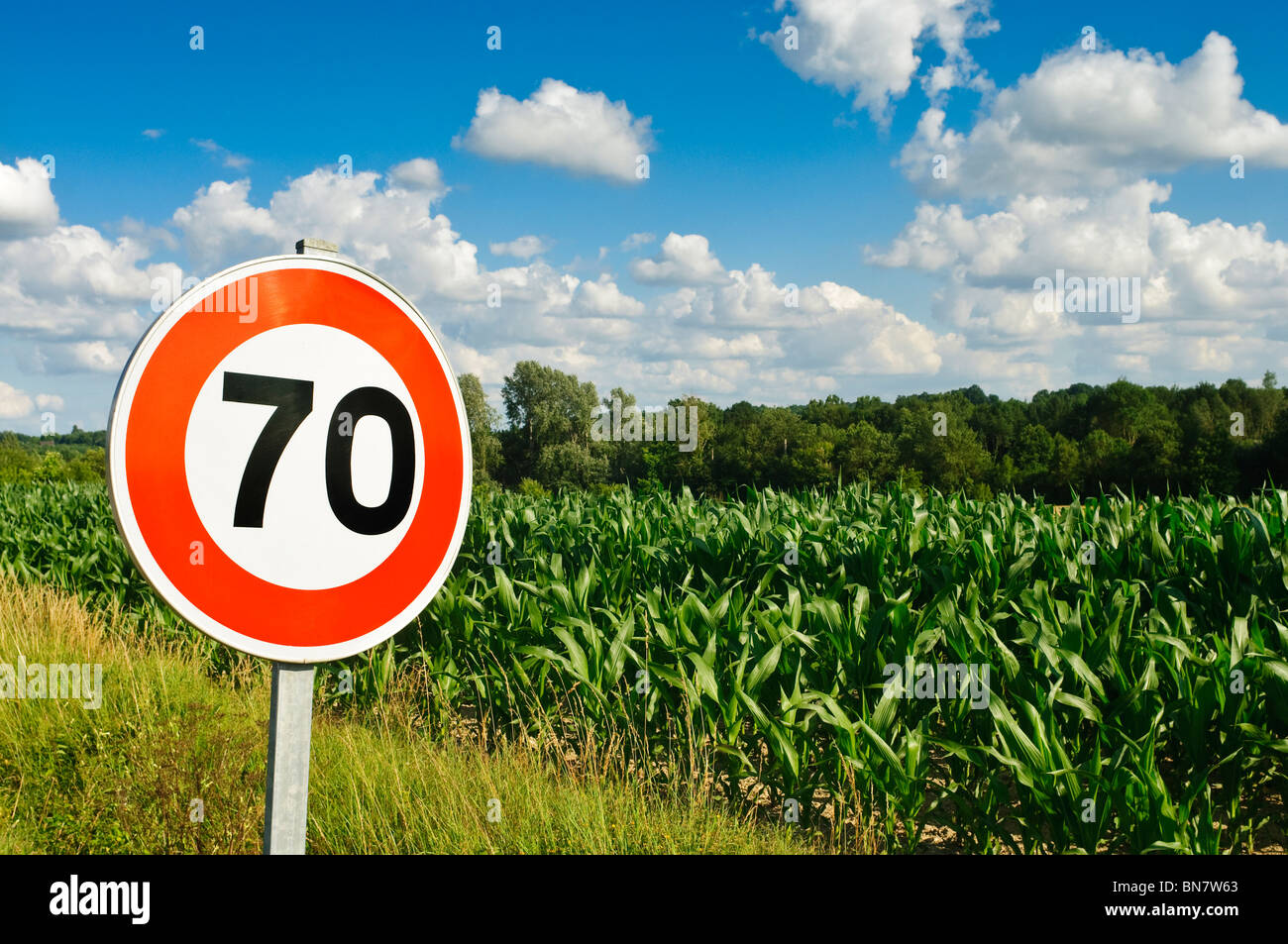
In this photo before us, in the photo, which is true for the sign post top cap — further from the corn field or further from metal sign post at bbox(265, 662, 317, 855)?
the corn field

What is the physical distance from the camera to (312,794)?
390 cm

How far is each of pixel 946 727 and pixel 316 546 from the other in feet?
11.9

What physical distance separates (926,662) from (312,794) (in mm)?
3340

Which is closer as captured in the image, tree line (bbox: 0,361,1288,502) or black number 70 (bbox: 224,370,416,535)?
black number 70 (bbox: 224,370,416,535)

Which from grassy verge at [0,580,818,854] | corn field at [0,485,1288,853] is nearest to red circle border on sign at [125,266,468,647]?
grassy verge at [0,580,818,854]

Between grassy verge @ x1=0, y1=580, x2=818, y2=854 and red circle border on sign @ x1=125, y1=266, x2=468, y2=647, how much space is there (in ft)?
5.98

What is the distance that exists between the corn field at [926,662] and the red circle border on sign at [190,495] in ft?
7.97

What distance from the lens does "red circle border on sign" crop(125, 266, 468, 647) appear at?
156 centimetres

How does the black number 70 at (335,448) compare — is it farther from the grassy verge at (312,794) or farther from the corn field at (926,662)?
the corn field at (926,662)

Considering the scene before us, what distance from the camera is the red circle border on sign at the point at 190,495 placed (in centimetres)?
156

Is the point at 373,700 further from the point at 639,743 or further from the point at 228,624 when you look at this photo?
the point at 228,624

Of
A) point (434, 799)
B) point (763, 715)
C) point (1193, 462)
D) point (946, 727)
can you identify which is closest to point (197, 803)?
point (434, 799)
